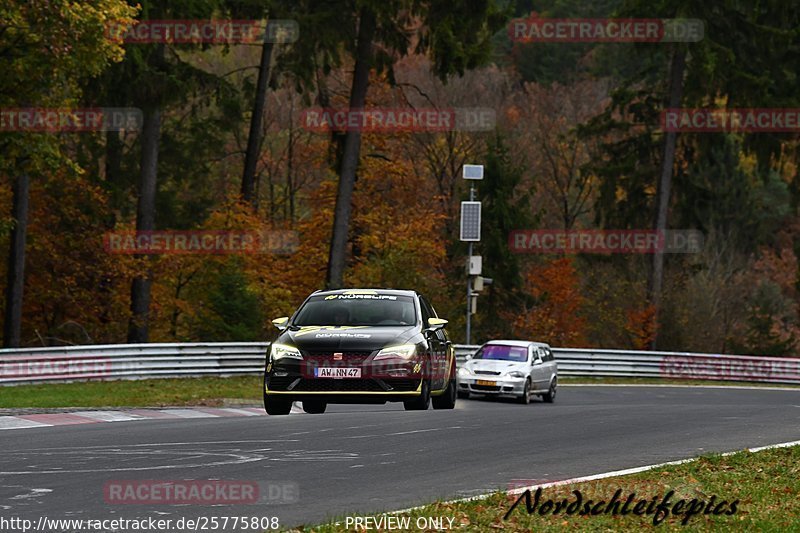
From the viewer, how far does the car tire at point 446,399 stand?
1784 centimetres

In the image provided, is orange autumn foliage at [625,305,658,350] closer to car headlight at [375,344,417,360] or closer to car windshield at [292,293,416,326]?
car windshield at [292,293,416,326]

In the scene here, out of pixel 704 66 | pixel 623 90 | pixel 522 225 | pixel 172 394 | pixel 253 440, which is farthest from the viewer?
pixel 522 225

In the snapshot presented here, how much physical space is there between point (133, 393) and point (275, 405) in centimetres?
1279

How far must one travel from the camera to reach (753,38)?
55344mm

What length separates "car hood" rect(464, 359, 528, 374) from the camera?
111 feet

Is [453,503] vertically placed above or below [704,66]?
below

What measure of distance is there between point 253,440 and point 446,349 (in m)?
2.96

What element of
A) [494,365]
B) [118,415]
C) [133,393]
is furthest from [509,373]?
[118,415]

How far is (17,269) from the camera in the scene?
42719 mm

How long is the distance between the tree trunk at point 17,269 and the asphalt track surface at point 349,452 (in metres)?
18.9

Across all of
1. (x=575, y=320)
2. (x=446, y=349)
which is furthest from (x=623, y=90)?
(x=446, y=349)

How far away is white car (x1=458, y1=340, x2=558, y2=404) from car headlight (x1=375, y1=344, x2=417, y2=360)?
1738 centimetres

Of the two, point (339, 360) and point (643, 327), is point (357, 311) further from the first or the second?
point (643, 327)

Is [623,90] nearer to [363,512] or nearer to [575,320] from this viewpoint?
[575,320]
